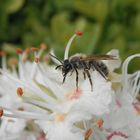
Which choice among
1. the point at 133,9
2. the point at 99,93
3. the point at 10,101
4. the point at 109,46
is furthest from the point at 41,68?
the point at 133,9

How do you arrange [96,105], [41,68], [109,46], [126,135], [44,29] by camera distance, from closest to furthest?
1. [96,105]
2. [126,135]
3. [41,68]
4. [109,46]
5. [44,29]

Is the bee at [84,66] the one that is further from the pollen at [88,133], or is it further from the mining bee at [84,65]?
the pollen at [88,133]

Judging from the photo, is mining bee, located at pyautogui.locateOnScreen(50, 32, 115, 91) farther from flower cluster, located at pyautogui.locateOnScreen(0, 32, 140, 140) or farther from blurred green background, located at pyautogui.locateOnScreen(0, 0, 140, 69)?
blurred green background, located at pyautogui.locateOnScreen(0, 0, 140, 69)

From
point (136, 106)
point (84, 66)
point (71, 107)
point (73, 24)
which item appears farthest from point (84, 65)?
point (73, 24)

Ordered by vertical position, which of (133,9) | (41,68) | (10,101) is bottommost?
(10,101)

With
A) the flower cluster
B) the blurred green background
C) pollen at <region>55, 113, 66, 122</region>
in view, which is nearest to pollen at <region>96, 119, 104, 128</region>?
the flower cluster

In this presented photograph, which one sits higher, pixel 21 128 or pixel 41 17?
pixel 41 17

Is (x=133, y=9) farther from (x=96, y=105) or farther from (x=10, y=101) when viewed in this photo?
(x=96, y=105)
